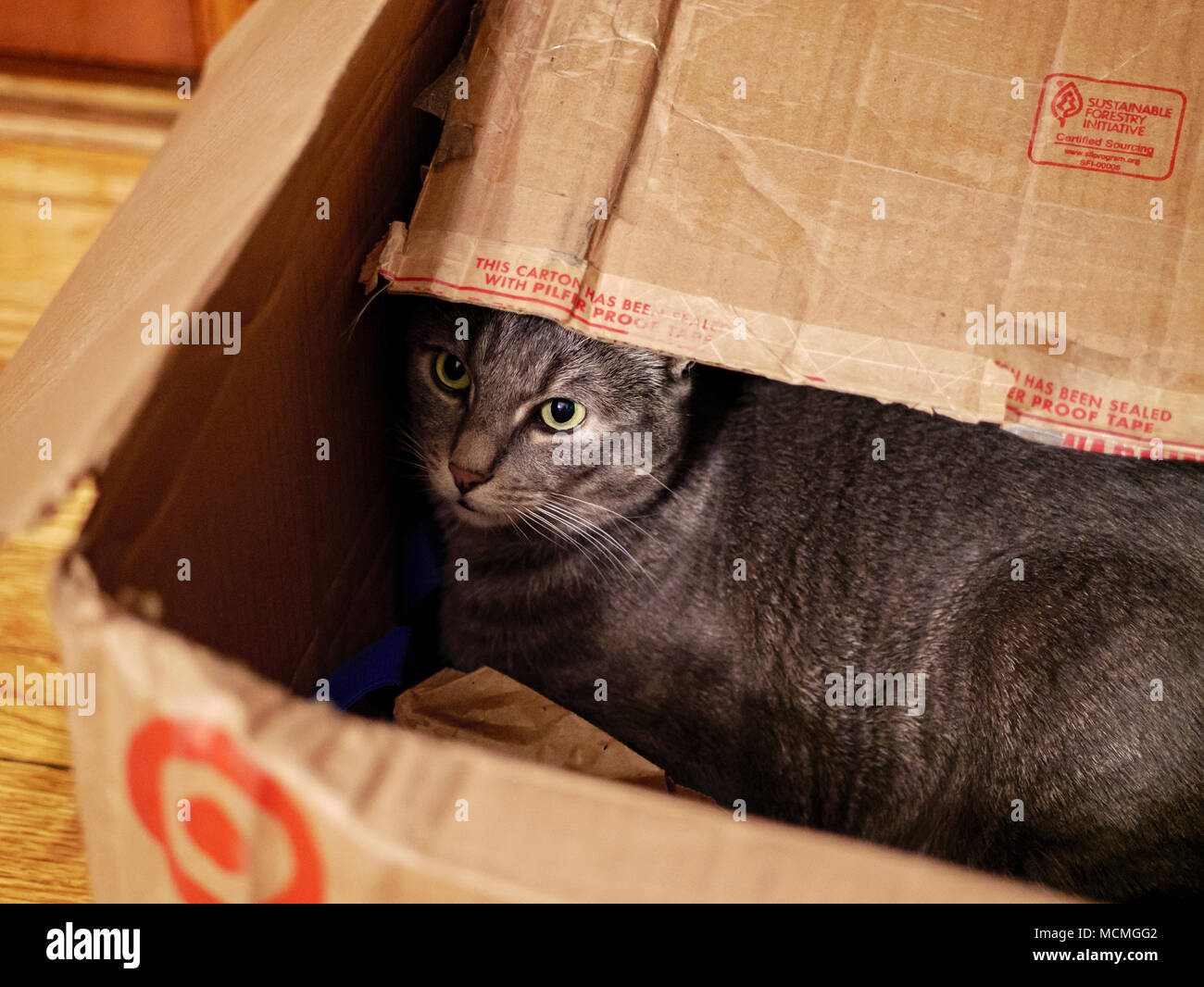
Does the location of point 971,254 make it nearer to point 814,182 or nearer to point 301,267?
point 814,182

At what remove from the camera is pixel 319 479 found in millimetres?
1242

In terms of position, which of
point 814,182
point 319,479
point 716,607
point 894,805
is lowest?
point 894,805

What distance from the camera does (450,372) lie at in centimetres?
132

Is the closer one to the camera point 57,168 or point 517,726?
point 517,726

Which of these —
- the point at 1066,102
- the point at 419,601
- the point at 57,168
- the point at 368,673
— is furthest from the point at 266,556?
the point at 57,168

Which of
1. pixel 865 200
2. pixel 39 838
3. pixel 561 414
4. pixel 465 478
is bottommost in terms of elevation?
pixel 39 838

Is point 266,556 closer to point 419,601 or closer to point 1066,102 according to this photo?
point 419,601

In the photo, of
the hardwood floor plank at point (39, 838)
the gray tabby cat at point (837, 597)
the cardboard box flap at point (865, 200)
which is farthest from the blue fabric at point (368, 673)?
the cardboard box flap at point (865, 200)

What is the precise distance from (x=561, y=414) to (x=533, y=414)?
4 centimetres

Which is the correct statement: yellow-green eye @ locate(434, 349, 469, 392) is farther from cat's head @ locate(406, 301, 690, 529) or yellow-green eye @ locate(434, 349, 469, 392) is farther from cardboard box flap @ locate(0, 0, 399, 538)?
cardboard box flap @ locate(0, 0, 399, 538)

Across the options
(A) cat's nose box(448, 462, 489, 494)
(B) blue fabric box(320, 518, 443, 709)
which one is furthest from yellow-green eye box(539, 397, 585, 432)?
(B) blue fabric box(320, 518, 443, 709)

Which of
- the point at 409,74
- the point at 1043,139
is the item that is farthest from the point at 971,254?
the point at 409,74

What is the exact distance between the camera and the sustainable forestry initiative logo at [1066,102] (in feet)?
3.44
